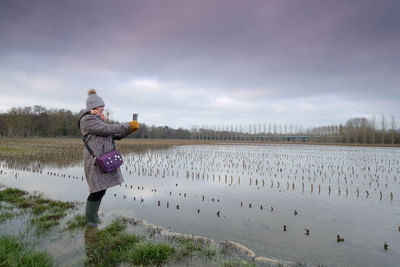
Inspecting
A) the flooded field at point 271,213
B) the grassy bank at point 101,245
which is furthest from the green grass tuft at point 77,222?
the flooded field at point 271,213

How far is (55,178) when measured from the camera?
10367mm

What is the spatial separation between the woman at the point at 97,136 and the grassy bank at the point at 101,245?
0.76 m

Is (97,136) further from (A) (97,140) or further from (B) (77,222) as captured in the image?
(B) (77,222)

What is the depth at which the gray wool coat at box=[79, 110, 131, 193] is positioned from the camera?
402cm

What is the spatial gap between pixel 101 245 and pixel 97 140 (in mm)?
1796

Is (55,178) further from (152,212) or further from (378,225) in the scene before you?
(378,225)

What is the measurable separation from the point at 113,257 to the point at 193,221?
251 centimetres

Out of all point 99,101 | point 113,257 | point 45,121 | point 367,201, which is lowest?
point 367,201

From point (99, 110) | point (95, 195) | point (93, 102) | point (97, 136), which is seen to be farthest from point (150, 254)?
point (93, 102)

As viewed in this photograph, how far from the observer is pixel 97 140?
418 centimetres

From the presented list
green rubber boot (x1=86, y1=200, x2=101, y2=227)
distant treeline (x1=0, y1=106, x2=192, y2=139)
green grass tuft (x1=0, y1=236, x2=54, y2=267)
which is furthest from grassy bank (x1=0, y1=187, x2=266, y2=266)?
distant treeline (x1=0, y1=106, x2=192, y2=139)

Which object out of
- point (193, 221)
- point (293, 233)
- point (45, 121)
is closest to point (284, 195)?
point (293, 233)

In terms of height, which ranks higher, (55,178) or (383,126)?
(383,126)

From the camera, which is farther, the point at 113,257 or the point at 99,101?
the point at 99,101
